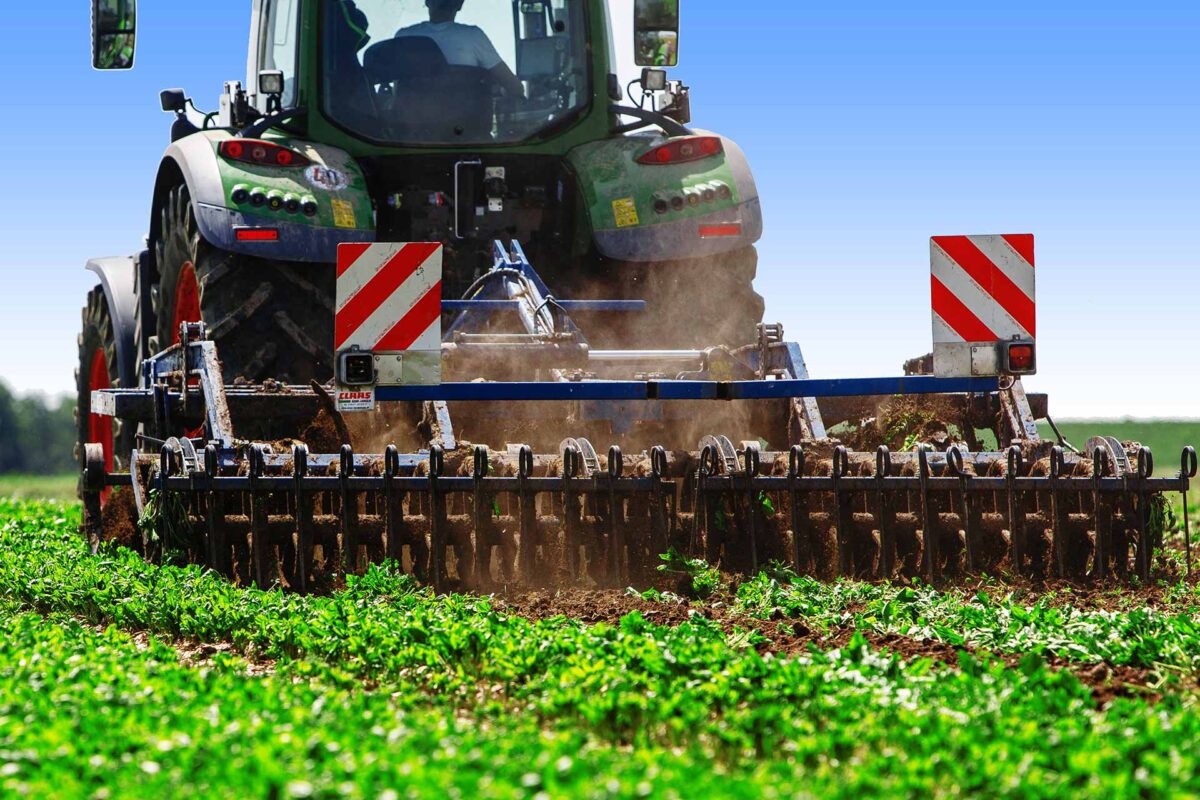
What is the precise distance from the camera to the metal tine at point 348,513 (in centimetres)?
630

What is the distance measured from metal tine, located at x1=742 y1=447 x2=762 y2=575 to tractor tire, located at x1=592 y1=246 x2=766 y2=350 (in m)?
2.02

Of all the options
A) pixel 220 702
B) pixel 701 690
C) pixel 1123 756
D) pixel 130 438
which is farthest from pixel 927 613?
pixel 130 438

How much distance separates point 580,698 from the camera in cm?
402

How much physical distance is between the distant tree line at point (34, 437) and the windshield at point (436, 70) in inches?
1776

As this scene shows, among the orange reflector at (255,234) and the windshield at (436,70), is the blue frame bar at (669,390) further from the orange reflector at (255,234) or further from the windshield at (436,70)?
the windshield at (436,70)

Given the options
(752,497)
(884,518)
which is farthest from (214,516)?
(884,518)

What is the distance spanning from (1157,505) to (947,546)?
2.66ft

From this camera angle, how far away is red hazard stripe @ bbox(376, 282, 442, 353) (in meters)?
6.36

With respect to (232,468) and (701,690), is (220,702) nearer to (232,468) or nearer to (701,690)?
(701,690)

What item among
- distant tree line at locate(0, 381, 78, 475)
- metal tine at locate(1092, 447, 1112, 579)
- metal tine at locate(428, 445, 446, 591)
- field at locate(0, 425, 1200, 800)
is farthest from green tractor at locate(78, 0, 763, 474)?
distant tree line at locate(0, 381, 78, 475)

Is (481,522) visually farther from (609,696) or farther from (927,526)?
(609,696)

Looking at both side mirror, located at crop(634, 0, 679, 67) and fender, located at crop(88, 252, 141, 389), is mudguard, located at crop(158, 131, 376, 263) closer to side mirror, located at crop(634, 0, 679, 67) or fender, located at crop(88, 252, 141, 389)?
side mirror, located at crop(634, 0, 679, 67)

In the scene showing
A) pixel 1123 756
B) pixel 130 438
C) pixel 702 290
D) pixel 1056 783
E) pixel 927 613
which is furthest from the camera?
pixel 130 438

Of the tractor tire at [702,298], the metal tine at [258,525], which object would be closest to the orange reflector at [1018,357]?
the tractor tire at [702,298]
